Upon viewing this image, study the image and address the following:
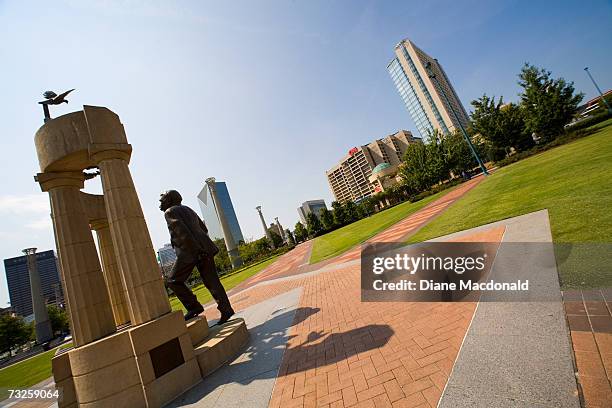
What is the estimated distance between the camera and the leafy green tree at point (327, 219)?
62.0m

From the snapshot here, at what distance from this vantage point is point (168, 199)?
7.43 metres

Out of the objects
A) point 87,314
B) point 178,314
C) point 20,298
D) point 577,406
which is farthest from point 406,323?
point 20,298

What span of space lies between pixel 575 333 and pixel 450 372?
4.81 feet

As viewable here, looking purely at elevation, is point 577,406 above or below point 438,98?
below

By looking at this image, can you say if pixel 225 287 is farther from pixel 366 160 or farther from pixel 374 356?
pixel 366 160

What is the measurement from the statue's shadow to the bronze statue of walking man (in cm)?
221

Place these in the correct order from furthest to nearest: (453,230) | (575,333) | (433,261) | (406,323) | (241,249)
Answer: (241,249)
(453,230)
(433,261)
(406,323)
(575,333)

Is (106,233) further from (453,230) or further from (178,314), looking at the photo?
(453,230)

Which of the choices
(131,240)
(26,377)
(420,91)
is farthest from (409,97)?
(26,377)

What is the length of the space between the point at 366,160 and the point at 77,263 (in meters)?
132

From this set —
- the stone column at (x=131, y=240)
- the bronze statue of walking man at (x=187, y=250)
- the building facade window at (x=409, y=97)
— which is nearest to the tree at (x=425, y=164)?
the bronze statue of walking man at (x=187, y=250)

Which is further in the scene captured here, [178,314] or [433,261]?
[433,261]

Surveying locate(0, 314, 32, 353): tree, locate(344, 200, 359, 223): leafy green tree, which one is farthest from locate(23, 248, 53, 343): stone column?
locate(344, 200, 359, 223): leafy green tree

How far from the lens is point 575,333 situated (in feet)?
10.0
